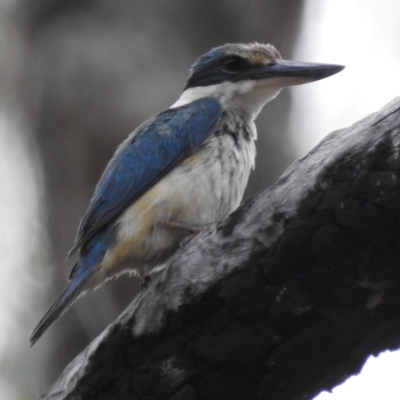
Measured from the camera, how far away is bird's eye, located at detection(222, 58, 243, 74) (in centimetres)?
434

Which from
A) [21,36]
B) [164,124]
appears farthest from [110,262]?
[21,36]

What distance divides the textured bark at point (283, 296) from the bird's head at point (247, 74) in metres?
1.51

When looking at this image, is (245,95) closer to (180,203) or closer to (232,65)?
(232,65)

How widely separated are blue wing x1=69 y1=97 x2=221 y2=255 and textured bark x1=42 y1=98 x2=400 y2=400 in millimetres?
1078

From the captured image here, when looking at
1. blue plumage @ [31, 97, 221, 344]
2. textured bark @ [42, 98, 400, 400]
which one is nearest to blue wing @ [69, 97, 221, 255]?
blue plumage @ [31, 97, 221, 344]

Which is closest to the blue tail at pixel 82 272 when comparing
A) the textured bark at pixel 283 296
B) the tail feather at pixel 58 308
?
the tail feather at pixel 58 308

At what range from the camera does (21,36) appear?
5484 millimetres

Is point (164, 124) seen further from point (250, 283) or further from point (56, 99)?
point (250, 283)

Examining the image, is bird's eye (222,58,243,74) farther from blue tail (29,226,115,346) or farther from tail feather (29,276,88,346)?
tail feather (29,276,88,346)

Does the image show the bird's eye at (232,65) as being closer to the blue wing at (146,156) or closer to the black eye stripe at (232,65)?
the black eye stripe at (232,65)

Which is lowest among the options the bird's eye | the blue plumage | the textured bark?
the textured bark

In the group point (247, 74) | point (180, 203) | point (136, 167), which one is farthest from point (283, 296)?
point (247, 74)

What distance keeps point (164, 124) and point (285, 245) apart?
185 cm

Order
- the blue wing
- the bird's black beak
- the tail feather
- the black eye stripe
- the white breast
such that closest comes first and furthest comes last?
the tail feather → the white breast → the blue wing → the bird's black beak → the black eye stripe
